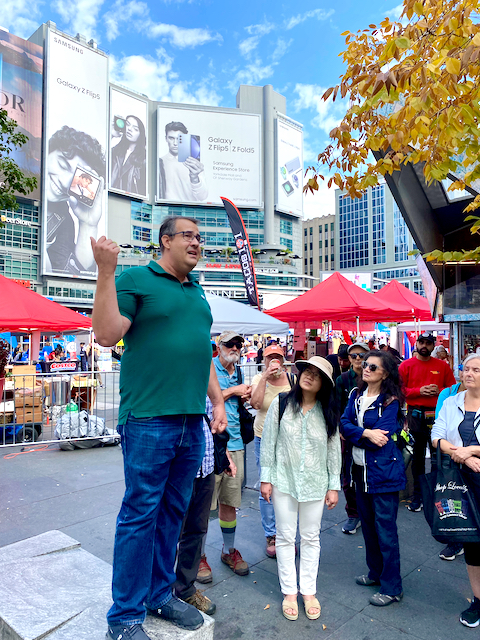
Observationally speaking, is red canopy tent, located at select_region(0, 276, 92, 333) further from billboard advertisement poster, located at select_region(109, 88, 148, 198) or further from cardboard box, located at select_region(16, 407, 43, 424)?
billboard advertisement poster, located at select_region(109, 88, 148, 198)

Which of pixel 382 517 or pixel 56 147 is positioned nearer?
pixel 382 517

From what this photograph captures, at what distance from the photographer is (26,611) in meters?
2.52

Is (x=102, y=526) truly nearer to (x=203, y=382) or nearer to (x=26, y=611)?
(x=26, y=611)

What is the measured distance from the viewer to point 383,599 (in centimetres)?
323

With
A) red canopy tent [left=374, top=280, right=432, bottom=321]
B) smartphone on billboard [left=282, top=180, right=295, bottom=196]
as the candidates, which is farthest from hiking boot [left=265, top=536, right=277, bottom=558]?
smartphone on billboard [left=282, top=180, right=295, bottom=196]

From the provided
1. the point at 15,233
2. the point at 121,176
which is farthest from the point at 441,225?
the point at 121,176

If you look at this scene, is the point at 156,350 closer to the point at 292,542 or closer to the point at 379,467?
the point at 292,542

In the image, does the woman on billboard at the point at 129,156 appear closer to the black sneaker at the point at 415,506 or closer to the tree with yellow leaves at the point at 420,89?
the tree with yellow leaves at the point at 420,89

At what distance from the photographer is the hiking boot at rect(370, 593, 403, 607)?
3205 millimetres

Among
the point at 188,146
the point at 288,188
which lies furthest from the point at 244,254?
the point at 288,188

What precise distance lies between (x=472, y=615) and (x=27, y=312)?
7659 mm

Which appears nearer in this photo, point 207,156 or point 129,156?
point 129,156

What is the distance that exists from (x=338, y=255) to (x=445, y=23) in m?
111

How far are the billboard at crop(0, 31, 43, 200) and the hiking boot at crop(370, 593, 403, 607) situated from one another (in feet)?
218
